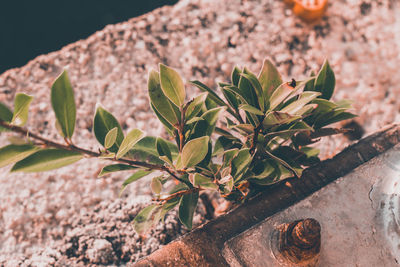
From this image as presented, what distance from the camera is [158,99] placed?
2.25 feet

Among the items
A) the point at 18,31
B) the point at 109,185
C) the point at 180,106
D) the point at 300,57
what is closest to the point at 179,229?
the point at 109,185

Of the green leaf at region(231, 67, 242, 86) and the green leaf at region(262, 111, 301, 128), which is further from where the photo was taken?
the green leaf at region(231, 67, 242, 86)

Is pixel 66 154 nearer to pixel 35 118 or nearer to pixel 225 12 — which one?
pixel 35 118

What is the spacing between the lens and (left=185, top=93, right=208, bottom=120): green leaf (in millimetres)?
695

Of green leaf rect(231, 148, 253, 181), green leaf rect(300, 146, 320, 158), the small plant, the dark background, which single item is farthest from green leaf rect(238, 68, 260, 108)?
the dark background

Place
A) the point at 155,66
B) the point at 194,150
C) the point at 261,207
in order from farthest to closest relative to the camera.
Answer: the point at 155,66, the point at 261,207, the point at 194,150

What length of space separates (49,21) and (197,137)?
1316mm

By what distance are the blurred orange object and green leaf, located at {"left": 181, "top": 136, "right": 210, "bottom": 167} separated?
3.12 feet

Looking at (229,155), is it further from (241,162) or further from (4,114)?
(4,114)

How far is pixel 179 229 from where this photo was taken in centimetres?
108

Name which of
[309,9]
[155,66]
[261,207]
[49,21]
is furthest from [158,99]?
[49,21]

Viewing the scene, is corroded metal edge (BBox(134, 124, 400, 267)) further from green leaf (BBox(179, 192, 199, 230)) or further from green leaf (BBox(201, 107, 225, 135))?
green leaf (BBox(201, 107, 225, 135))

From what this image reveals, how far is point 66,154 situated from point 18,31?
1.34 metres

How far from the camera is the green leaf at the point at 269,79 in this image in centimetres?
75
